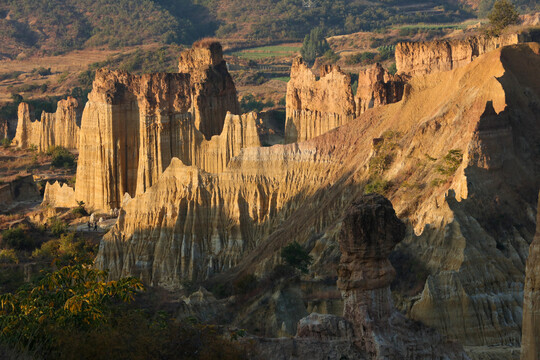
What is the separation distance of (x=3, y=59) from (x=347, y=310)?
583ft

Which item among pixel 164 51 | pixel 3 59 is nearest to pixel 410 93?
pixel 164 51

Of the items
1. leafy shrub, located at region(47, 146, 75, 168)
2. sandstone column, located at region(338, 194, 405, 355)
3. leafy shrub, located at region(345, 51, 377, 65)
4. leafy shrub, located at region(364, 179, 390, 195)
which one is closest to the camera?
sandstone column, located at region(338, 194, 405, 355)

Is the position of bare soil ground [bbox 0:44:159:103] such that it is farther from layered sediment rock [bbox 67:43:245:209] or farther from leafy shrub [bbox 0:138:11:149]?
layered sediment rock [bbox 67:43:245:209]

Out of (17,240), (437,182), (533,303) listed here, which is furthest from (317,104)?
(533,303)

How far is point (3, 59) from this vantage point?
191500mm

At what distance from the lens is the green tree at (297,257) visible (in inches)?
1629

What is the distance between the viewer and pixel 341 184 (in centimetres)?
4762

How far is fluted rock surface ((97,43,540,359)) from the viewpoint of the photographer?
114 feet

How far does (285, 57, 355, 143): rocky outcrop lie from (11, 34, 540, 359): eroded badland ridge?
10 cm

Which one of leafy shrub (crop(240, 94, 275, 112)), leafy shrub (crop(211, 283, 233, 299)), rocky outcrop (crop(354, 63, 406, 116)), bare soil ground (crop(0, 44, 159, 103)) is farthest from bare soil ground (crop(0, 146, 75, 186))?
leafy shrub (crop(211, 283, 233, 299))

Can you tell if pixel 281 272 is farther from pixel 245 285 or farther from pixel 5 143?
pixel 5 143

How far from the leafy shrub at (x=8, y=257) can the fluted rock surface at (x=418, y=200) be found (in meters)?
5.30

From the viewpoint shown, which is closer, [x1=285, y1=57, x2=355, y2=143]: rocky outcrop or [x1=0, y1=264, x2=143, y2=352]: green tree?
[x1=0, y1=264, x2=143, y2=352]: green tree

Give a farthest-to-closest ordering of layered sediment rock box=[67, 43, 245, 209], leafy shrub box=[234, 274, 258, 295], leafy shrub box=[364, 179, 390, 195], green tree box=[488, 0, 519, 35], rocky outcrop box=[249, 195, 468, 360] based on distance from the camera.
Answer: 1. green tree box=[488, 0, 519, 35]
2. layered sediment rock box=[67, 43, 245, 209]
3. leafy shrub box=[364, 179, 390, 195]
4. leafy shrub box=[234, 274, 258, 295]
5. rocky outcrop box=[249, 195, 468, 360]
